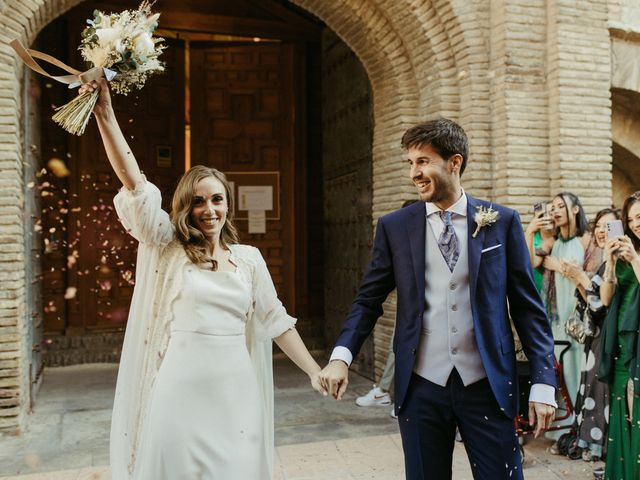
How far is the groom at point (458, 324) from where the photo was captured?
2.63 metres

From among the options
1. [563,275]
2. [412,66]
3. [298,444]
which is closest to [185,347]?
[298,444]

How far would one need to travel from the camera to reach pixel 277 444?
5.52 meters

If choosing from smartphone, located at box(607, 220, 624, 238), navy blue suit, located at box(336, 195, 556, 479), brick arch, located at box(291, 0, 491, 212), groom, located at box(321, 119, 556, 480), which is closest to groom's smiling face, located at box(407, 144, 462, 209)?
groom, located at box(321, 119, 556, 480)

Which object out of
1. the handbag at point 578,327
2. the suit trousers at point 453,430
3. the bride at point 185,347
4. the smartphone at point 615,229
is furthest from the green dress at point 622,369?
the bride at point 185,347

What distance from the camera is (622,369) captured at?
409 centimetres

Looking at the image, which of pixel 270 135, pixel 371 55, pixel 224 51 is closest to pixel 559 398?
pixel 371 55

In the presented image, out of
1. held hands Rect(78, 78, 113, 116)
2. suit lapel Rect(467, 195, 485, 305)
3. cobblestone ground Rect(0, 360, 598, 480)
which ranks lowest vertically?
cobblestone ground Rect(0, 360, 598, 480)

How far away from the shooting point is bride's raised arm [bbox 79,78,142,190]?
2455mm

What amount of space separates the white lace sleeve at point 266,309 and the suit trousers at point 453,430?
2.21 feet

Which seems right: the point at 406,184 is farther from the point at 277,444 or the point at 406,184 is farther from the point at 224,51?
the point at 224,51

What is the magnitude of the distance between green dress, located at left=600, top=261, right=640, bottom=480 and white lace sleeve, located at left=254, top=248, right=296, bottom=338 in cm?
224

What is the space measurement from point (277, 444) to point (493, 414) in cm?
325

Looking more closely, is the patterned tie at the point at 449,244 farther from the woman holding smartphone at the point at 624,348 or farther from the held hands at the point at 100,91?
the woman holding smartphone at the point at 624,348

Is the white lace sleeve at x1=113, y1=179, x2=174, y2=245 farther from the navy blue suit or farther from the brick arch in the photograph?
the brick arch
